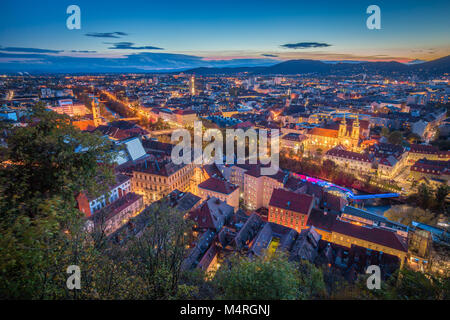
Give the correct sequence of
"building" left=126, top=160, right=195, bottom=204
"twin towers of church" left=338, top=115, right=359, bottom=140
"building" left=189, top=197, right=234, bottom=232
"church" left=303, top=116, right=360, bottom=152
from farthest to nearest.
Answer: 1. "church" left=303, top=116, right=360, bottom=152
2. "twin towers of church" left=338, top=115, right=359, bottom=140
3. "building" left=126, top=160, right=195, bottom=204
4. "building" left=189, top=197, right=234, bottom=232

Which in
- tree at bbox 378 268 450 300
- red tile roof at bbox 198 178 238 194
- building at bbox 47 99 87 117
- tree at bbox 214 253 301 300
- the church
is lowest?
red tile roof at bbox 198 178 238 194

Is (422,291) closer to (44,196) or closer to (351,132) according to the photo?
(44,196)

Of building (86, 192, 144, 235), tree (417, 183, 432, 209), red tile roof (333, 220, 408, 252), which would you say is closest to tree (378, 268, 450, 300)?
red tile roof (333, 220, 408, 252)

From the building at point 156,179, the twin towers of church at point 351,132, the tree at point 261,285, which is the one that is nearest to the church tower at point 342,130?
the twin towers of church at point 351,132

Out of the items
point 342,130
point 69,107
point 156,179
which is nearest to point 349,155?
point 342,130

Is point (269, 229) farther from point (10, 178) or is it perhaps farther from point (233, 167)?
point (10, 178)

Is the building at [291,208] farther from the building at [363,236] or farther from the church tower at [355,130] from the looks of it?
the church tower at [355,130]

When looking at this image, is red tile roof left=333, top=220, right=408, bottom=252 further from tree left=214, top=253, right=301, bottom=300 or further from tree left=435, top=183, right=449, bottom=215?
tree left=214, top=253, right=301, bottom=300
